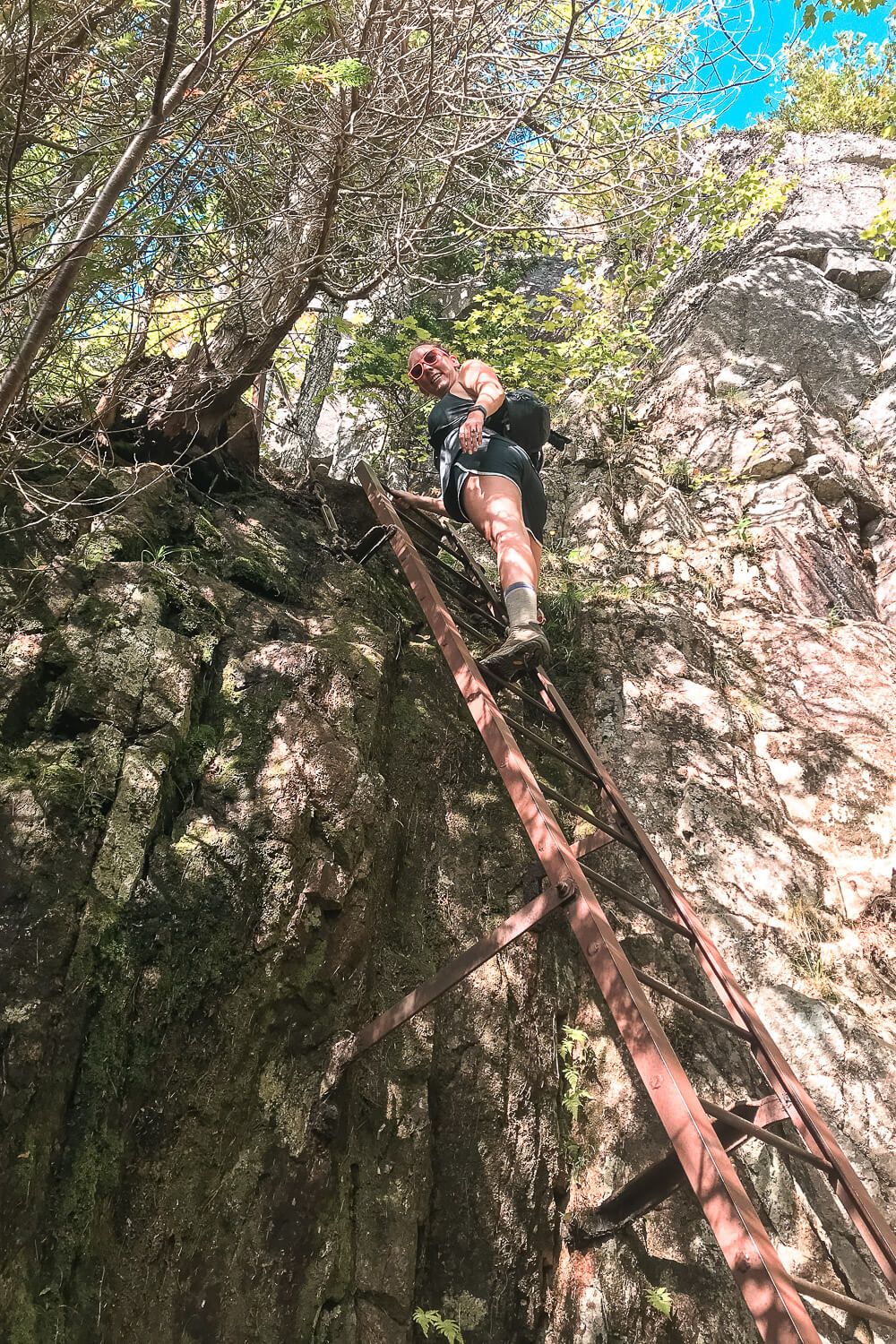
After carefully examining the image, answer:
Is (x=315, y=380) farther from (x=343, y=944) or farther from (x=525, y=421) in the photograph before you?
(x=343, y=944)

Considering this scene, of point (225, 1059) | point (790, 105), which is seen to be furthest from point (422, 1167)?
point (790, 105)

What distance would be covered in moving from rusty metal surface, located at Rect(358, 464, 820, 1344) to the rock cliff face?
0.86 metres

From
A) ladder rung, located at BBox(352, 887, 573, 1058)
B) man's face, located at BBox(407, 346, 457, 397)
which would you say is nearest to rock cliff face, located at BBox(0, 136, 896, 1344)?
ladder rung, located at BBox(352, 887, 573, 1058)

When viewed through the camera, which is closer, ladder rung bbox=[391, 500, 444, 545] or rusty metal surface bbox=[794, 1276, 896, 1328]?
rusty metal surface bbox=[794, 1276, 896, 1328]

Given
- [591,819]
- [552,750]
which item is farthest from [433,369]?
[591,819]

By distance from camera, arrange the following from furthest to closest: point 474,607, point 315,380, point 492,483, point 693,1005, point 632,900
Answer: point 315,380 < point 474,607 < point 492,483 < point 632,900 < point 693,1005

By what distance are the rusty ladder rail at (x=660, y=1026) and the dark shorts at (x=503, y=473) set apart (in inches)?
14.0

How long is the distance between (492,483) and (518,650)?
1.07 meters

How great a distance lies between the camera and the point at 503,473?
179 inches

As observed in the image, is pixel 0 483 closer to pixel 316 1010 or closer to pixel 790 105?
pixel 316 1010

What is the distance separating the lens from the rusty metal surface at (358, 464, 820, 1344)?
6.58 ft

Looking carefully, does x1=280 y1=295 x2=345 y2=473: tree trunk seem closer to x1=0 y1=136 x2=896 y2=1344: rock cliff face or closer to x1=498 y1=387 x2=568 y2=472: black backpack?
x1=0 y1=136 x2=896 y2=1344: rock cliff face

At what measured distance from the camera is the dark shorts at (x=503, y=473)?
4574 millimetres

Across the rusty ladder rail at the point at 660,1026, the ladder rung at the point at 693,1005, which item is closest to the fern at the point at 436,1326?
the rusty ladder rail at the point at 660,1026
